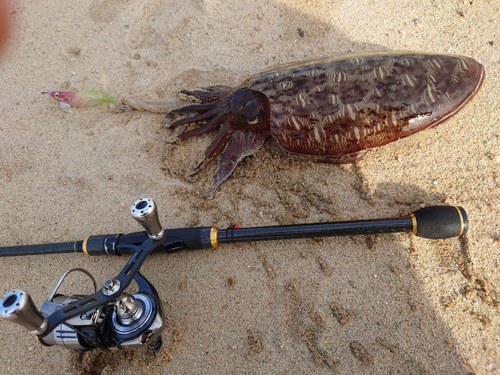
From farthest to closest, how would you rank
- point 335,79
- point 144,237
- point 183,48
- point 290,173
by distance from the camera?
point 183,48 → point 290,173 → point 335,79 → point 144,237

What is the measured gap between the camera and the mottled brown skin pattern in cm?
210

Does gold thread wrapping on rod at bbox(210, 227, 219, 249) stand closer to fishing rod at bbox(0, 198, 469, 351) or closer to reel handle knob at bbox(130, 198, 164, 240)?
fishing rod at bbox(0, 198, 469, 351)

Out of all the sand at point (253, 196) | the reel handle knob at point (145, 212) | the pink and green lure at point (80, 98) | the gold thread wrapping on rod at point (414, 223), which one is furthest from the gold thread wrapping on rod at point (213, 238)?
the pink and green lure at point (80, 98)

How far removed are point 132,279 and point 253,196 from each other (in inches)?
38.5

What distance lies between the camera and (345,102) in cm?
213

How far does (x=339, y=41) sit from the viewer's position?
115 inches

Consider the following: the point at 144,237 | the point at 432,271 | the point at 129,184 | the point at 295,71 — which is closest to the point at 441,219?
the point at 432,271

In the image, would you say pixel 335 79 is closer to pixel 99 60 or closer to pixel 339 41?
pixel 339 41

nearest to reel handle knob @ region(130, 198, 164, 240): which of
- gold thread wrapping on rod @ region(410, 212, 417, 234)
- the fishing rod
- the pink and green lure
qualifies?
the fishing rod

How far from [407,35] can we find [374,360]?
8.00ft

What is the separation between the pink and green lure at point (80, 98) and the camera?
287cm

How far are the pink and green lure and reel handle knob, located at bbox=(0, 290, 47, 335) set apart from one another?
202 cm

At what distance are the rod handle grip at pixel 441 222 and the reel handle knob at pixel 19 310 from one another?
1.75 meters

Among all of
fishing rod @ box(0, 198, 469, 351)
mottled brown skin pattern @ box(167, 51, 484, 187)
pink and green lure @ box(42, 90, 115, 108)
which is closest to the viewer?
fishing rod @ box(0, 198, 469, 351)
